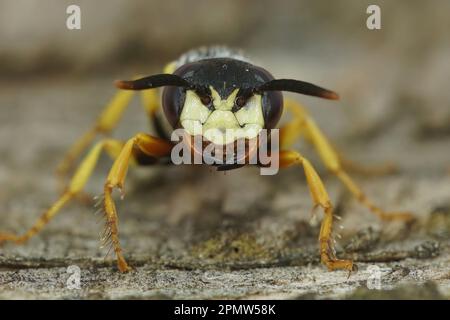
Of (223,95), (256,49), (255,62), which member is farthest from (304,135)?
(256,49)

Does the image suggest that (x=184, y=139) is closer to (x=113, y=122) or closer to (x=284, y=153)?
(x=284, y=153)

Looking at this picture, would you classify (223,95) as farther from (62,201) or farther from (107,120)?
(107,120)

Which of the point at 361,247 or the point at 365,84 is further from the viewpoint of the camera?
the point at 365,84

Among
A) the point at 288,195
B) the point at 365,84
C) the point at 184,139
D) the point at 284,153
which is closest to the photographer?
the point at 184,139

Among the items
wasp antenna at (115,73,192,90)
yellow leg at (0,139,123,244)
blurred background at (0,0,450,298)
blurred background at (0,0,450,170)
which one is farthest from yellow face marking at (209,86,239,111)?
blurred background at (0,0,450,170)

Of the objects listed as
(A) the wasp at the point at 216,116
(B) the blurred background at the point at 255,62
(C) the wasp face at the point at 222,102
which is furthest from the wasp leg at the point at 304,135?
(C) the wasp face at the point at 222,102

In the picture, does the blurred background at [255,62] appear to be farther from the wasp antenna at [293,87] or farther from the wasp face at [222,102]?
the wasp antenna at [293,87]

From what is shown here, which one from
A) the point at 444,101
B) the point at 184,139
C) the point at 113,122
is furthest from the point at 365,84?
the point at 184,139
